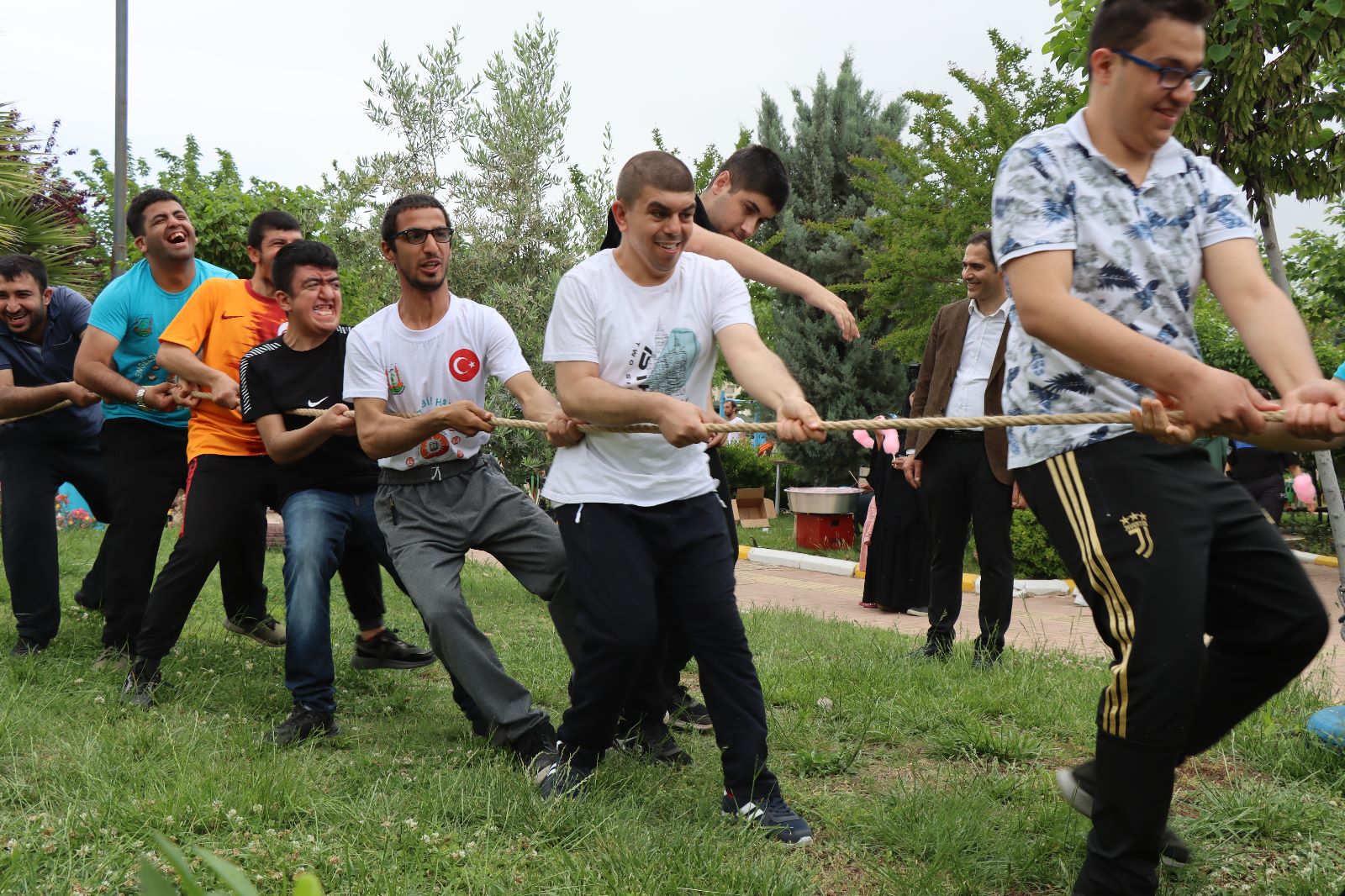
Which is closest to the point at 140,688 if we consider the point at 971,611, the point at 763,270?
the point at 763,270

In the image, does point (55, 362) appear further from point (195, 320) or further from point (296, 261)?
point (296, 261)

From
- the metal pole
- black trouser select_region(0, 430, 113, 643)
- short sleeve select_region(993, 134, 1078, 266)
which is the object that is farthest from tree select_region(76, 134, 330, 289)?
short sleeve select_region(993, 134, 1078, 266)

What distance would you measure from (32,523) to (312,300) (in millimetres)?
2213

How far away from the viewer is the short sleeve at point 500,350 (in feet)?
15.0

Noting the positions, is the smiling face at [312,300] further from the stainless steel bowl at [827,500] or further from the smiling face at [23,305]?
the stainless steel bowl at [827,500]

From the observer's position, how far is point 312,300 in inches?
193

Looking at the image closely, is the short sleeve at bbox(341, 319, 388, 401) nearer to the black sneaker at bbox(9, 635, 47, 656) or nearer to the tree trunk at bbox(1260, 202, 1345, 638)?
the black sneaker at bbox(9, 635, 47, 656)

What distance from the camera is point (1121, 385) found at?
9.20ft

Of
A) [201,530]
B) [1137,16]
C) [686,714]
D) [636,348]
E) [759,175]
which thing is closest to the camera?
[1137,16]

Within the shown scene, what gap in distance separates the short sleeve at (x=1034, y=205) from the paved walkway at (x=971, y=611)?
11.2 ft

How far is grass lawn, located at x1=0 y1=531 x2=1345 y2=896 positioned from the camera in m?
3.04

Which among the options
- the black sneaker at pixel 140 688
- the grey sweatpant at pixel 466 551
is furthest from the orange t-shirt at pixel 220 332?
the grey sweatpant at pixel 466 551

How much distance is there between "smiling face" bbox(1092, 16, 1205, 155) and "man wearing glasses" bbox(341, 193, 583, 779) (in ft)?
6.86

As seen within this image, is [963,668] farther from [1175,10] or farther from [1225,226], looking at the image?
[1175,10]
